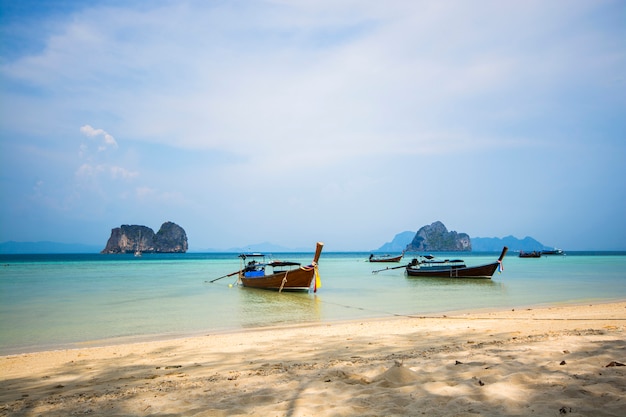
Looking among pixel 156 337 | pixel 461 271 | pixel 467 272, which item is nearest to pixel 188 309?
pixel 156 337

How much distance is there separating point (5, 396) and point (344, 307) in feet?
47.7

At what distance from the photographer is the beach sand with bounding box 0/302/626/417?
405 centimetres

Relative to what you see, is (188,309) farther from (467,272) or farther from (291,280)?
(467,272)

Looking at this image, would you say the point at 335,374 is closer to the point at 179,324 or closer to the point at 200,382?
the point at 200,382

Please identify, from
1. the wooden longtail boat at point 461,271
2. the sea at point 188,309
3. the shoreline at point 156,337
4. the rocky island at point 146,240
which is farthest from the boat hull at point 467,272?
the rocky island at point 146,240

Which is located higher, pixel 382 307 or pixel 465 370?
pixel 465 370

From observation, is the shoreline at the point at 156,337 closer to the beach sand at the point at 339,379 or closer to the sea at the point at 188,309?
the sea at the point at 188,309

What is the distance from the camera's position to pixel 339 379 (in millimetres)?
5293

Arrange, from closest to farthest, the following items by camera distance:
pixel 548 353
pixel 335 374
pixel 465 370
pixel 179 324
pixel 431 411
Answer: pixel 431 411 → pixel 465 370 → pixel 335 374 → pixel 548 353 → pixel 179 324

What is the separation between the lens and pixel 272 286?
27.1 m

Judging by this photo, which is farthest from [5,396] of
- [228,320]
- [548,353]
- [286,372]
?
[228,320]

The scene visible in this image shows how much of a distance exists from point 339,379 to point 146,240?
193183mm

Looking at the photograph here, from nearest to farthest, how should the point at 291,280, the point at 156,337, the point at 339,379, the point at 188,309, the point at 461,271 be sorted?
1. the point at 339,379
2. the point at 156,337
3. the point at 188,309
4. the point at 291,280
5. the point at 461,271

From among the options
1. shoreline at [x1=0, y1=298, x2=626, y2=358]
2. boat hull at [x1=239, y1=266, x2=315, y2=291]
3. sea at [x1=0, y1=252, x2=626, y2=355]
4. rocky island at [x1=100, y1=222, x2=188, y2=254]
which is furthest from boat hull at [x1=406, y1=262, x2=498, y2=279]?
rocky island at [x1=100, y1=222, x2=188, y2=254]
